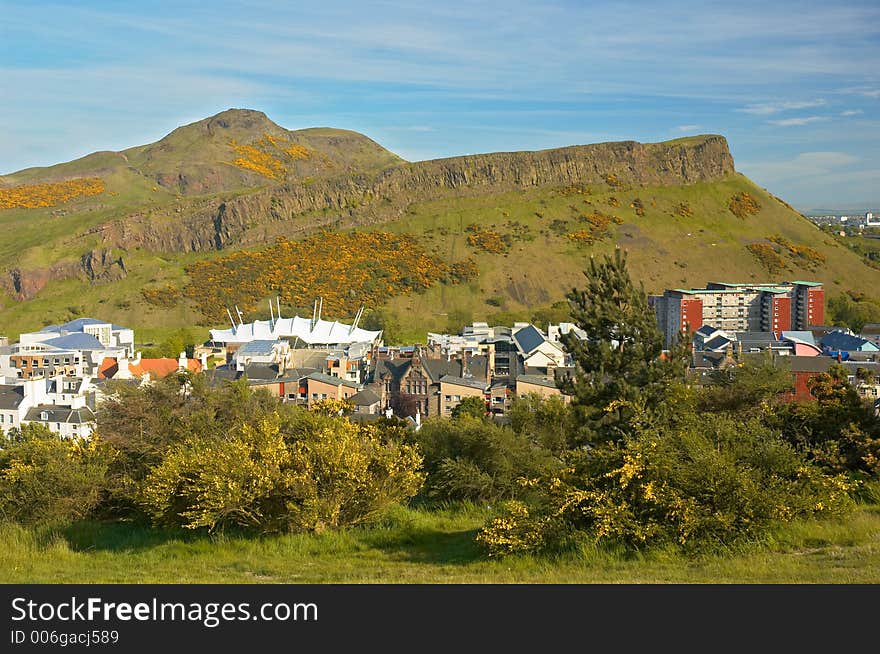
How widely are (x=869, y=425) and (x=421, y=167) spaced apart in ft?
358

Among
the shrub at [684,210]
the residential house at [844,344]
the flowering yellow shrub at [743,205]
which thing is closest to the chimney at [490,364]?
the residential house at [844,344]

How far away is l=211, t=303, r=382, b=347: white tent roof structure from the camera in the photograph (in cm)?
6544

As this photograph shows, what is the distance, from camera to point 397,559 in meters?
10.1

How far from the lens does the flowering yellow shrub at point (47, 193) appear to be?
140m

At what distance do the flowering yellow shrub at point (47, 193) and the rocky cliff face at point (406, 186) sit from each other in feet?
122

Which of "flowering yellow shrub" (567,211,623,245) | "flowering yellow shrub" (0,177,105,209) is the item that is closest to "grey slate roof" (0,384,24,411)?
"flowering yellow shrub" (567,211,623,245)

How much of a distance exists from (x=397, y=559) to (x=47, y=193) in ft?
493

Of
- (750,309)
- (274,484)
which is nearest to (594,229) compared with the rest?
(750,309)

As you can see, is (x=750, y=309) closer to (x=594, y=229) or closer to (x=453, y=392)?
(x=594, y=229)

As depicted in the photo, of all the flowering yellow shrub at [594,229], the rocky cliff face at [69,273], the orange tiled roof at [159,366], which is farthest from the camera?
the flowering yellow shrub at [594,229]

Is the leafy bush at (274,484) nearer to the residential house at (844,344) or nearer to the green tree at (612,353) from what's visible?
the green tree at (612,353)

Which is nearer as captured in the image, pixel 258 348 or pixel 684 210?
pixel 258 348
